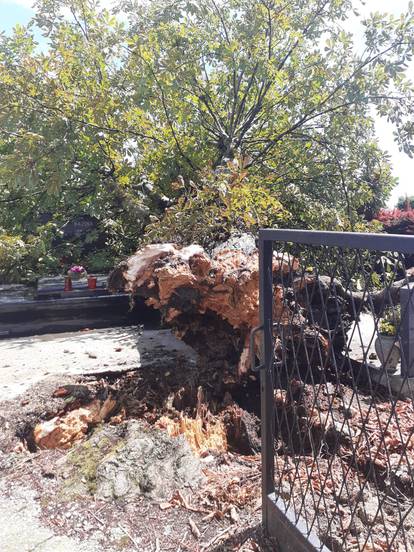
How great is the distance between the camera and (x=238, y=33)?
5.55 m

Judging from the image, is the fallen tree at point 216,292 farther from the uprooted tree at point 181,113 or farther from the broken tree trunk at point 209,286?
the uprooted tree at point 181,113

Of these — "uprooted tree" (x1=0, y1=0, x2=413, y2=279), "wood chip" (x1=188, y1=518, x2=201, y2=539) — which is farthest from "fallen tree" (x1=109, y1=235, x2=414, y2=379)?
"uprooted tree" (x1=0, y1=0, x2=413, y2=279)

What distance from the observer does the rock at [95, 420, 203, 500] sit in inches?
79.0

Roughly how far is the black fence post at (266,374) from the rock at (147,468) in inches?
19.4

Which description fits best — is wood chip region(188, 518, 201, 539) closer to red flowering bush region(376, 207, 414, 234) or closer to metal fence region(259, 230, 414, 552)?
metal fence region(259, 230, 414, 552)

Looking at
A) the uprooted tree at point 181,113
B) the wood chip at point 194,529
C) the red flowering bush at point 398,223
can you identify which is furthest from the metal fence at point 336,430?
the red flowering bush at point 398,223

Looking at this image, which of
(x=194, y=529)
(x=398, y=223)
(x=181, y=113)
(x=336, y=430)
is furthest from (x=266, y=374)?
(x=398, y=223)

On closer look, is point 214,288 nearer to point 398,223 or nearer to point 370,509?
point 370,509

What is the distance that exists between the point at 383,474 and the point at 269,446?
2.83 ft

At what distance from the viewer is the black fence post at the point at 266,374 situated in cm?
172

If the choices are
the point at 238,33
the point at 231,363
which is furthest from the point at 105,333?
the point at 238,33

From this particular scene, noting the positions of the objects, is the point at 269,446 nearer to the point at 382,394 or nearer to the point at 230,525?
the point at 230,525

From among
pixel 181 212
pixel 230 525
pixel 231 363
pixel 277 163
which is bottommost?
pixel 230 525

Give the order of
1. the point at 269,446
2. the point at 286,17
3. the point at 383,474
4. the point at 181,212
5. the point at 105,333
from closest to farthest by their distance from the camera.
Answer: the point at 269,446 → the point at 383,474 → the point at 181,212 → the point at 105,333 → the point at 286,17
